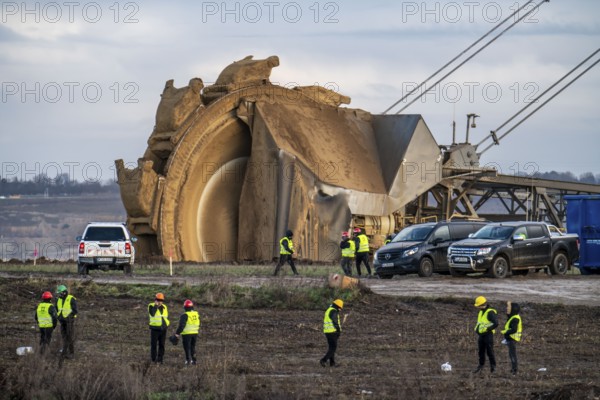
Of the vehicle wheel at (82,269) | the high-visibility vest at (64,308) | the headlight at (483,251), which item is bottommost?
the high-visibility vest at (64,308)

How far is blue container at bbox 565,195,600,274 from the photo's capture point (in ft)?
127

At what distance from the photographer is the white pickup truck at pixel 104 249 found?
119 feet

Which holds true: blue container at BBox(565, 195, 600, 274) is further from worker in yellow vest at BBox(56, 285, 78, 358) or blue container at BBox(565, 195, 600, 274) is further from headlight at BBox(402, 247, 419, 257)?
worker in yellow vest at BBox(56, 285, 78, 358)

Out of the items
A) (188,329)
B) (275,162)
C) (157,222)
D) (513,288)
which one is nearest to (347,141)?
(275,162)

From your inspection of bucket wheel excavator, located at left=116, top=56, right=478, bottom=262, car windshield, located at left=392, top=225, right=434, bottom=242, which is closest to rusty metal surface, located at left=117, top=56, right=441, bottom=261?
bucket wheel excavator, located at left=116, top=56, right=478, bottom=262

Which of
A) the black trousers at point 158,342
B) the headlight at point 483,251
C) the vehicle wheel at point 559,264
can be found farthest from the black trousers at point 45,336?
the vehicle wheel at point 559,264

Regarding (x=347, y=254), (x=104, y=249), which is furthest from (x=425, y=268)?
(x=104, y=249)

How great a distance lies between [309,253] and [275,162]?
135 inches

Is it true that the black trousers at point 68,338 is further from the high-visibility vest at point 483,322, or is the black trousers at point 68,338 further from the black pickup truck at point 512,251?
the black pickup truck at point 512,251

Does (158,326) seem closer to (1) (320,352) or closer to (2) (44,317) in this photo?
(2) (44,317)

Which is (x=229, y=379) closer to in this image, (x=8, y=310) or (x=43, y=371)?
(x=43, y=371)

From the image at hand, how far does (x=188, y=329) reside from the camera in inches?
755

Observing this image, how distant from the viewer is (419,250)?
36062mm

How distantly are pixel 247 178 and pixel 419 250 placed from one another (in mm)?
10737
